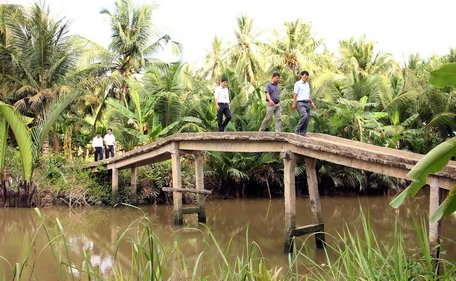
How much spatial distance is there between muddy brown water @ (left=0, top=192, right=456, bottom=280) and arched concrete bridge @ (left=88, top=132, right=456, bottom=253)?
2.14 ft

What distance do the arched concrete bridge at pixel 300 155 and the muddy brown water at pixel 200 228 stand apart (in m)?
0.65

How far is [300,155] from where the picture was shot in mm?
9250

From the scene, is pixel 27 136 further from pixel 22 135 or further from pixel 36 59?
pixel 36 59

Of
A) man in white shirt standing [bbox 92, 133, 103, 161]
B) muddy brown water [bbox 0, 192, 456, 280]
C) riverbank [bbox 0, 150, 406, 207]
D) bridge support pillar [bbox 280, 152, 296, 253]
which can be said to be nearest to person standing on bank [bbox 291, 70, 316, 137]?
bridge support pillar [bbox 280, 152, 296, 253]

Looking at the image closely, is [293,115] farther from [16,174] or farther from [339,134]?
[16,174]

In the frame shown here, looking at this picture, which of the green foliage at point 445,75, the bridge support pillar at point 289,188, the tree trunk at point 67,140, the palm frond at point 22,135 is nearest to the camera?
the green foliage at point 445,75

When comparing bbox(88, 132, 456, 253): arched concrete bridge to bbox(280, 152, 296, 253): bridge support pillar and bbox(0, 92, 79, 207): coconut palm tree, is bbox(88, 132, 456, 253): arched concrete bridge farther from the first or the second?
bbox(0, 92, 79, 207): coconut palm tree

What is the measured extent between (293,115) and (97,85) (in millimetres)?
6762

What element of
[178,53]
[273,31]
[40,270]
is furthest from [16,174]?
[273,31]

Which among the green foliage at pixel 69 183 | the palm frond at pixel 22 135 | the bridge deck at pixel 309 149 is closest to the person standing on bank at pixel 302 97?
the bridge deck at pixel 309 149

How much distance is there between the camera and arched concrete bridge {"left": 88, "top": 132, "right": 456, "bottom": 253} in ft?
23.4

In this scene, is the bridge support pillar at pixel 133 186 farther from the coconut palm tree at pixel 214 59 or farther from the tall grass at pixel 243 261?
the coconut palm tree at pixel 214 59

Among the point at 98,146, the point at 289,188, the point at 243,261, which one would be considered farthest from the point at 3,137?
the point at 243,261

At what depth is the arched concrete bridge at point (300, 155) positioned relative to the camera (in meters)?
7.12
